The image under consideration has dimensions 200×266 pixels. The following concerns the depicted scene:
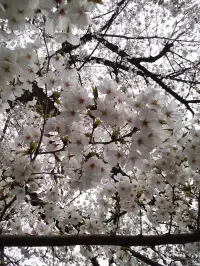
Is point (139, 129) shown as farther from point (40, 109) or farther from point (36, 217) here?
point (36, 217)

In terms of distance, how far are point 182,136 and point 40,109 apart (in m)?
1.33

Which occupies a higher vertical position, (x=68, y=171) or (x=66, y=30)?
(x=66, y=30)

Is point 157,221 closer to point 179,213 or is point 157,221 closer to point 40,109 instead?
point 179,213

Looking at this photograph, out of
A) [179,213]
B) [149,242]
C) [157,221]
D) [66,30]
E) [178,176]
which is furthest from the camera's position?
[157,221]

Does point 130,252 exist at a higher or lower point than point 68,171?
lower

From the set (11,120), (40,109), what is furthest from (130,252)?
(11,120)

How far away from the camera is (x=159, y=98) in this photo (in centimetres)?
212

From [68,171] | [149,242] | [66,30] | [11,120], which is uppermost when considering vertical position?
[11,120]

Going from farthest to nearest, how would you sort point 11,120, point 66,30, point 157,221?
point 11,120
point 157,221
point 66,30

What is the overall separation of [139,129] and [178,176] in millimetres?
1183

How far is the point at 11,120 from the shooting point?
8.60 meters

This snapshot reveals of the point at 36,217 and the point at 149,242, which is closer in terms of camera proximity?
the point at 149,242

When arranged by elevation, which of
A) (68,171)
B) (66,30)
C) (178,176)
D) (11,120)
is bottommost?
(68,171)

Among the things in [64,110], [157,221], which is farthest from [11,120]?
[64,110]
